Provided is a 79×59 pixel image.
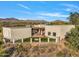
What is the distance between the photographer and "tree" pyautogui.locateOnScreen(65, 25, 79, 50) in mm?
3168

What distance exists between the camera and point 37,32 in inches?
126

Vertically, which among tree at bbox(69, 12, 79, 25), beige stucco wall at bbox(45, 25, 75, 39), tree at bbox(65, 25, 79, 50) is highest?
tree at bbox(69, 12, 79, 25)

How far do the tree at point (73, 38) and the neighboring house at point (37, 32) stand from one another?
4 centimetres

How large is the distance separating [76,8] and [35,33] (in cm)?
53

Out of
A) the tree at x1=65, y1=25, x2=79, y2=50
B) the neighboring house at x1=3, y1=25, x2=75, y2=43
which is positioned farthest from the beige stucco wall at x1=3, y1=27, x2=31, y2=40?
the tree at x1=65, y1=25, x2=79, y2=50

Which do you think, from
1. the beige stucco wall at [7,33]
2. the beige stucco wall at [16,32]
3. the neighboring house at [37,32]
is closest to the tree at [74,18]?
the neighboring house at [37,32]

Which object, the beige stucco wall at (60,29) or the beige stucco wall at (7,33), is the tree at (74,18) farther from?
the beige stucco wall at (7,33)

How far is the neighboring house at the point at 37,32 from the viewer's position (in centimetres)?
318

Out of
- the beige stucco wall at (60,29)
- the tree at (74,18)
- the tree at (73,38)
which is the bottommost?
the tree at (73,38)

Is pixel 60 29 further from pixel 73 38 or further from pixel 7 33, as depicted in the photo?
pixel 7 33

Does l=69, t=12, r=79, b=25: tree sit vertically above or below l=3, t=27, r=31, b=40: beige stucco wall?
above

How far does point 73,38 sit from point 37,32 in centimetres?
40

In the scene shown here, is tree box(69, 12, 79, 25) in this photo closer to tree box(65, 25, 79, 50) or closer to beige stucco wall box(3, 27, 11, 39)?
tree box(65, 25, 79, 50)

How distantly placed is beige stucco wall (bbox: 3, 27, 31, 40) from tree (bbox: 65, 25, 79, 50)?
1.46ft
